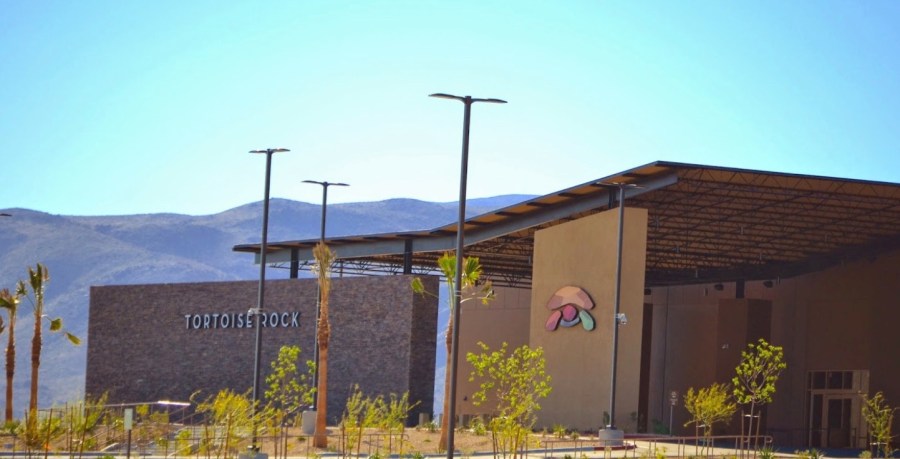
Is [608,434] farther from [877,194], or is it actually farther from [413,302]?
[877,194]

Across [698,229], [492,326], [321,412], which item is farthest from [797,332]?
[321,412]

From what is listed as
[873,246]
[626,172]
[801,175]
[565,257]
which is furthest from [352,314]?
[873,246]

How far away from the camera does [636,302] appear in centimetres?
5306

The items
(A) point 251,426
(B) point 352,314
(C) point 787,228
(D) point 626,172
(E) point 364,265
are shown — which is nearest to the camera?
(A) point 251,426

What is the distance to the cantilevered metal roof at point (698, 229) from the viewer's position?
175ft

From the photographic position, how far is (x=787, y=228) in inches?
2598

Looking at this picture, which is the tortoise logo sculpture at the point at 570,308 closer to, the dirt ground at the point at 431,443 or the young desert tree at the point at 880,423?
the dirt ground at the point at 431,443

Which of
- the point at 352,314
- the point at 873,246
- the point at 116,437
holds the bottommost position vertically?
the point at 116,437

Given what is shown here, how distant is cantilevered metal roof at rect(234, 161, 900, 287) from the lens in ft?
175

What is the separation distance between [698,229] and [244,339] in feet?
75.0

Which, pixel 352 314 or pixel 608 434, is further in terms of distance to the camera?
pixel 352 314

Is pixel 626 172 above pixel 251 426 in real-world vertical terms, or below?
above

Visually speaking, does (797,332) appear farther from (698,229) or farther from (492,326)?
(492,326)

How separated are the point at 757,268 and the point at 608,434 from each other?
33777 mm
